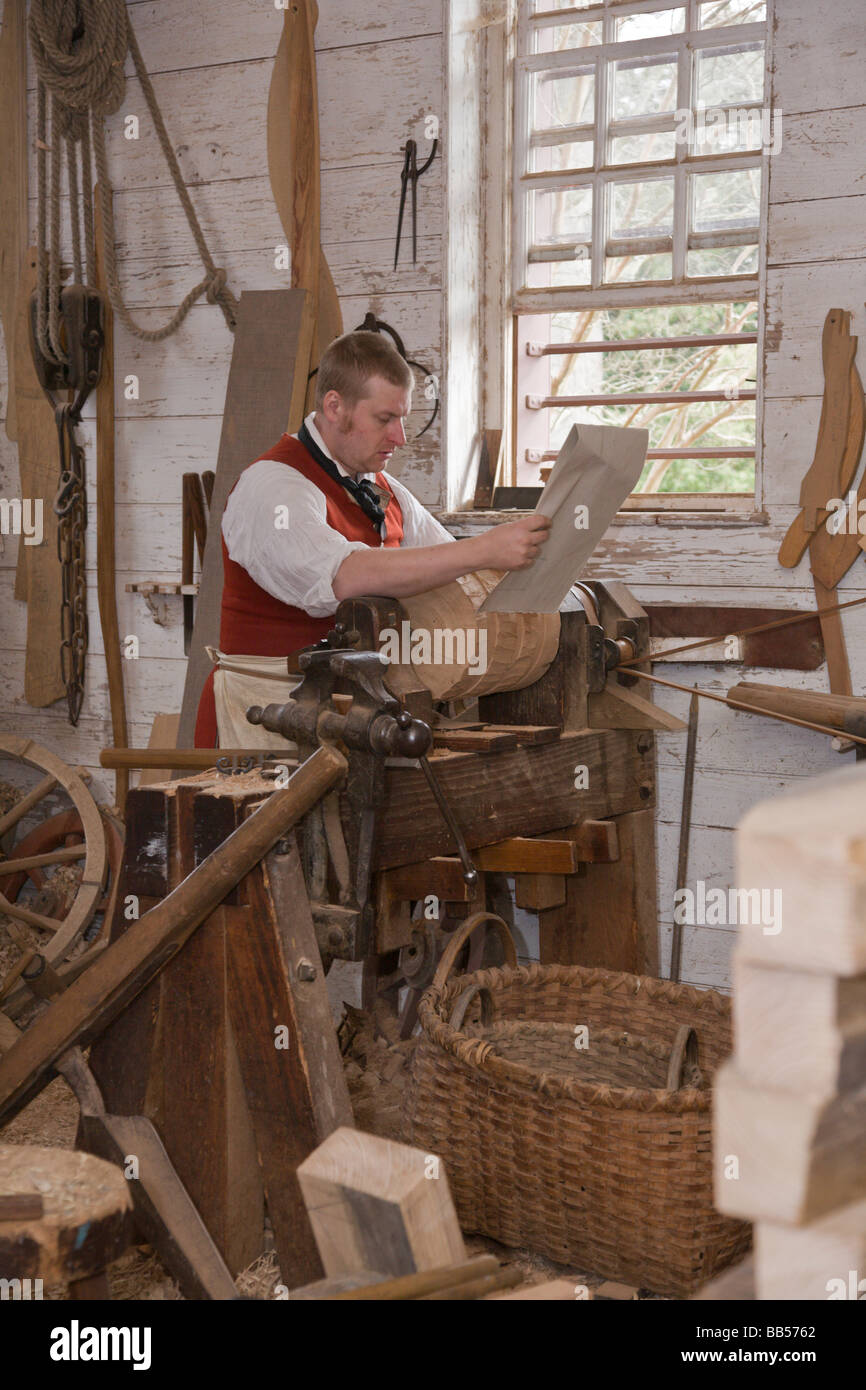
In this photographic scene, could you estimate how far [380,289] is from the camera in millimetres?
3846

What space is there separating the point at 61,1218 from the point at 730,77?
3199 mm

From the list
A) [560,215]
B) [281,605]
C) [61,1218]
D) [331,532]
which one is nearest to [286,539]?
[331,532]

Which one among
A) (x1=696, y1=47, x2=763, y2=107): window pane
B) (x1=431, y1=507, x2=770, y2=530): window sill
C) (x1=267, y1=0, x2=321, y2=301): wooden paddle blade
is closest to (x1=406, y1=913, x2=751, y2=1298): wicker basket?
(x1=431, y1=507, x2=770, y2=530): window sill

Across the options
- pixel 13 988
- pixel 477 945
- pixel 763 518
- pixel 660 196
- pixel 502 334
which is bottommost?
pixel 13 988

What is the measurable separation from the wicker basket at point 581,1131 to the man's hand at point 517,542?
0.81 metres

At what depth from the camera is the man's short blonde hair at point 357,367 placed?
3.18 m

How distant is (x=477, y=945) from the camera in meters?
3.26

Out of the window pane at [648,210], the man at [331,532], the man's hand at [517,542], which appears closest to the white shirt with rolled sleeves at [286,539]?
the man at [331,532]

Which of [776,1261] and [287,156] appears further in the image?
[287,156]

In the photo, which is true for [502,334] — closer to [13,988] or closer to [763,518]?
[763,518]

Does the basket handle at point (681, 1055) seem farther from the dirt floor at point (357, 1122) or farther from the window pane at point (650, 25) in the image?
the window pane at point (650, 25)

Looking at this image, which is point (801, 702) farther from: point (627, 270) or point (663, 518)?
point (627, 270)

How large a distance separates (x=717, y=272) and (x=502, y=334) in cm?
63

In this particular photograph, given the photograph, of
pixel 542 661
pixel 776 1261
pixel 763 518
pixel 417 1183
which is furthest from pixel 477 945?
pixel 776 1261
